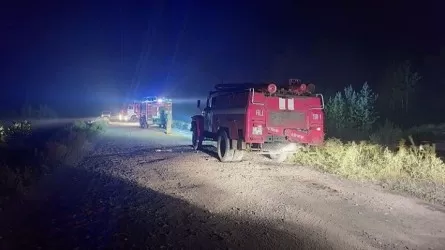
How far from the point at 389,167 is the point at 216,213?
5.47 metres

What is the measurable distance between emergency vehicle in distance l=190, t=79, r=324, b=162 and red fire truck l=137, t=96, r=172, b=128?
699 inches

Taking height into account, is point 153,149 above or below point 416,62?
below

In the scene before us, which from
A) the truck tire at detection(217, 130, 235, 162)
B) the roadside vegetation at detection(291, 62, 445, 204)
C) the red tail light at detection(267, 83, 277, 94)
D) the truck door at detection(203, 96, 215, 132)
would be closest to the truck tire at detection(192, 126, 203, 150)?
the truck door at detection(203, 96, 215, 132)

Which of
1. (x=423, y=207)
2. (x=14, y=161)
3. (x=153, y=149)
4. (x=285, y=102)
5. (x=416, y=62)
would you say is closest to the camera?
(x=423, y=207)

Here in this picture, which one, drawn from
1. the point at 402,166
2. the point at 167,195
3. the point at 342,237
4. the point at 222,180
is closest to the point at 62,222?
the point at 167,195

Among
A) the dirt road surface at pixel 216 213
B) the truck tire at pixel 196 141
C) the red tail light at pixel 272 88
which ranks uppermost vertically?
the red tail light at pixel 272 88

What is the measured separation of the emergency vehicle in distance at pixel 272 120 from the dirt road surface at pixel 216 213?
1.15 meters

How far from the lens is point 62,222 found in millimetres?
6570

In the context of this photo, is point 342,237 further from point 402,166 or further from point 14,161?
point 14,161

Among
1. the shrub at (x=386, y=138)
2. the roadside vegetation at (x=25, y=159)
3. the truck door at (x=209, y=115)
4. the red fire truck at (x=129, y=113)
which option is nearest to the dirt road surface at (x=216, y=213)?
the roadside vegetation at (x=25, y=159)

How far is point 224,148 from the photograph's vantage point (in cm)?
1268

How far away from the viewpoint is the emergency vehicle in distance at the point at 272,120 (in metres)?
11.2

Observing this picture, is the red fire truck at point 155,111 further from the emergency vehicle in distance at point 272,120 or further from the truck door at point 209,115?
the emergency vehicle in distance at point 272,120

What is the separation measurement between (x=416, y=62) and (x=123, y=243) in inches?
1755
